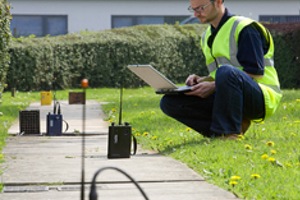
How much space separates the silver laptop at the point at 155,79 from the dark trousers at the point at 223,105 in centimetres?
29

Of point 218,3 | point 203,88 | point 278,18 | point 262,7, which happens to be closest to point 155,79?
point 203,88

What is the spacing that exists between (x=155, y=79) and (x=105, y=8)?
99.2 feet

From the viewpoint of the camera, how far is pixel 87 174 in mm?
7855

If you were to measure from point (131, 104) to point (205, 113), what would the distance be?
863 centimetres

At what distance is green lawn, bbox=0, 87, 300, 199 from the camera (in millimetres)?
6711

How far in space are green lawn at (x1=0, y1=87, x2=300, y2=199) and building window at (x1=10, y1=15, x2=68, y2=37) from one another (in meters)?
24.2

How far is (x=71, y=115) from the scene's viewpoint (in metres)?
16.0

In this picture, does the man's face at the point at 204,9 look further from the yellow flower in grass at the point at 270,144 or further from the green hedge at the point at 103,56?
the green hedge at the point at 103,56

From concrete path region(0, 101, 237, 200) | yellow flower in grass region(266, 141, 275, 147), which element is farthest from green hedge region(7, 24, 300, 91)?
yellow flower in grass region(266, 141, 275, 147)

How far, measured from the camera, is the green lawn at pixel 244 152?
6.71 m

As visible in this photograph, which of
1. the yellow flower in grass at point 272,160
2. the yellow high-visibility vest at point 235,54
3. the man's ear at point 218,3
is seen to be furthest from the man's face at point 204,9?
the yellow flower in grass at point 272,160

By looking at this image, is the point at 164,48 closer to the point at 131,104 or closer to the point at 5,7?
the point at 131,104

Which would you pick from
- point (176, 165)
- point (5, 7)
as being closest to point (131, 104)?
point (5, 7)

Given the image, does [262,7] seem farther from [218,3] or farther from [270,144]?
[270,144]
